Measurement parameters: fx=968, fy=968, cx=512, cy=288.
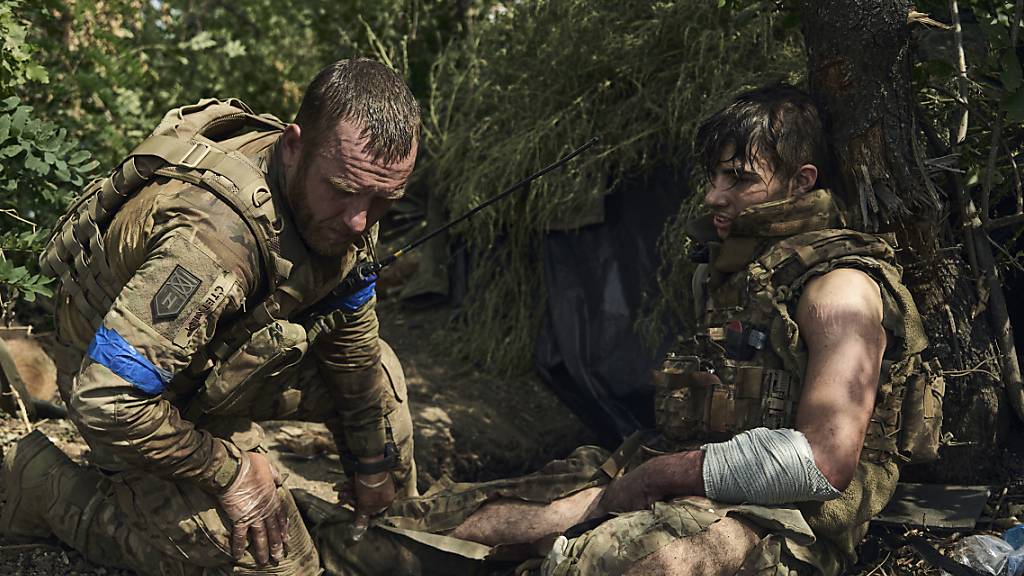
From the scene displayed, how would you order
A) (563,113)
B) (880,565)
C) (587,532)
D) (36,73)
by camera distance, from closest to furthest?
(587,532) < (880,565) < (36,73) < (563,113)

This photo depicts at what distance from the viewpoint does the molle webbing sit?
103 inches

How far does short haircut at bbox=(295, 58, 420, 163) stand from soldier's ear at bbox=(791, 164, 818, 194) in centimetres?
117

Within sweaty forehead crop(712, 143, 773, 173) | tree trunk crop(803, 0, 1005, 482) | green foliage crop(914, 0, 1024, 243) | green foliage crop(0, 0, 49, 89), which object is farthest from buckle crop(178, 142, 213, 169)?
green foliage crop(914, 0, 1024, 243)

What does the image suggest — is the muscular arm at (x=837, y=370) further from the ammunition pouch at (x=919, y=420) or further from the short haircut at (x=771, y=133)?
the short haircut at (x=771, y=133)

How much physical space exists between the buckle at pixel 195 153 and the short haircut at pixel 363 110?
0.27 meters

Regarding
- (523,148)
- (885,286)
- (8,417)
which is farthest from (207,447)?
(523,148)

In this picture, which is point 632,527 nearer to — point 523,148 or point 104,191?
point 104,191

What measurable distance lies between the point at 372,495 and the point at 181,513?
688mm

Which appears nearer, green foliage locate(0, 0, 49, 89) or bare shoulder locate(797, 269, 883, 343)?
bare shoulder locate(797, 269, 883, 343)

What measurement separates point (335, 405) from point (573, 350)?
149cm

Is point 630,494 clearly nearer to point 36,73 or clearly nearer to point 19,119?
point 19,119

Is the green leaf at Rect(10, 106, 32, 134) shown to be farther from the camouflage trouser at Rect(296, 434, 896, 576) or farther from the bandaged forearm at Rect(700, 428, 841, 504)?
the bandaged forearm at Rect(700, 428, 841, 504)

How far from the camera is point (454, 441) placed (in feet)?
14.4

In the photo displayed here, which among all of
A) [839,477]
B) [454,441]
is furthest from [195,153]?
[454,441]
